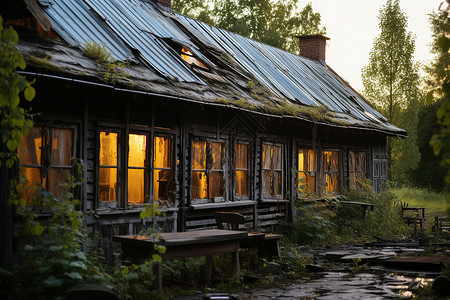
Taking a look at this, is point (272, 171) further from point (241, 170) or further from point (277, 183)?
point (241, 170)

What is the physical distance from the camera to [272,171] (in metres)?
14.2

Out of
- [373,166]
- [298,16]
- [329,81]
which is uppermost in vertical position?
[298,16]

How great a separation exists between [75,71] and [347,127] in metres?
9.07

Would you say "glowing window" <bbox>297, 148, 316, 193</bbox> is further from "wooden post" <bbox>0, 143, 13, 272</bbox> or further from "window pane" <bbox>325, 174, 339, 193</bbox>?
"wooden post" <bbox>0, 143, 13, 272</bbox>

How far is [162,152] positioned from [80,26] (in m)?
2.72

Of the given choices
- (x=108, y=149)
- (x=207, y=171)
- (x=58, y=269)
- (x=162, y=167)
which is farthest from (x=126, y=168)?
(x=58, y=269)

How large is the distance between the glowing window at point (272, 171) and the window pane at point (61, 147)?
598 cm

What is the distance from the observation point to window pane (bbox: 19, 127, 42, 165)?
26.7ft

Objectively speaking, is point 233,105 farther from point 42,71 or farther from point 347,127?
point 347,127

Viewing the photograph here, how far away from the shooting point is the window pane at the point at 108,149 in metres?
9.42

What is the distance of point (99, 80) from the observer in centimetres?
848

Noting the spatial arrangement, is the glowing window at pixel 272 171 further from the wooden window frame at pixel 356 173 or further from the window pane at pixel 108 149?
the window pane at pixel 108 149

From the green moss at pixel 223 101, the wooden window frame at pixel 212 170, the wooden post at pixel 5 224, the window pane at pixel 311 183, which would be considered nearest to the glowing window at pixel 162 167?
the wooden window frame at pixel 212 170

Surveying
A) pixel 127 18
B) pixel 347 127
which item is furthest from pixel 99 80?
pixel 347 127
